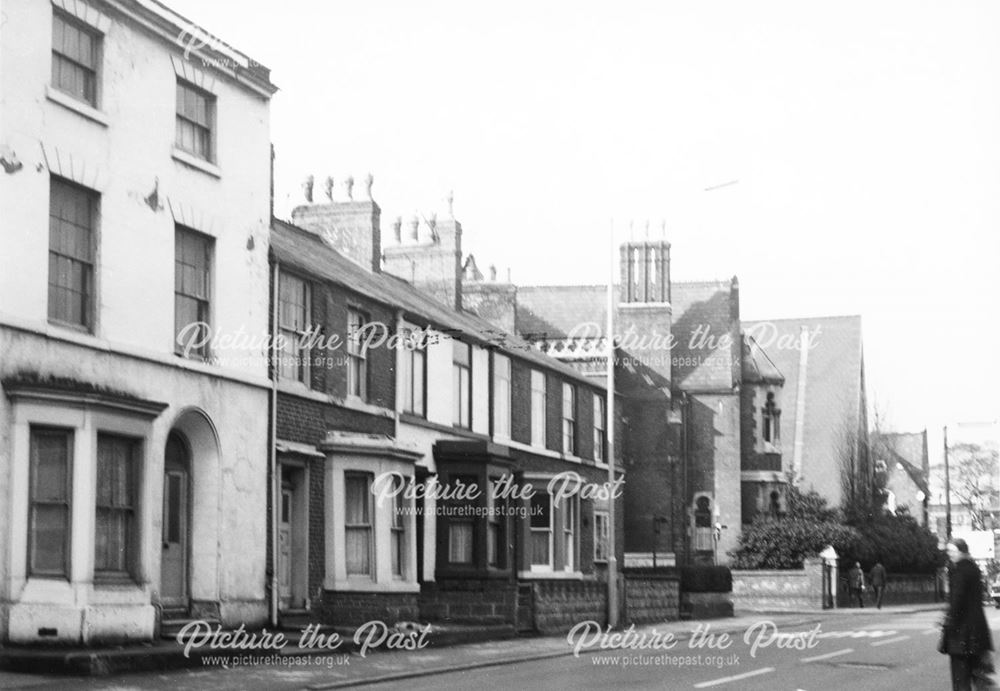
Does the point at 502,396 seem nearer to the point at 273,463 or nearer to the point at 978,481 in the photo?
the point at 273,463

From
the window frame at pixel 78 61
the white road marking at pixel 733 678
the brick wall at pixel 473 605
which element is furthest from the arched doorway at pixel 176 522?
the white road marking at pixel 733 678

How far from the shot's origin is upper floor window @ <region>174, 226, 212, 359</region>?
22.8 metres

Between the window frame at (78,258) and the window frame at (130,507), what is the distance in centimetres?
162

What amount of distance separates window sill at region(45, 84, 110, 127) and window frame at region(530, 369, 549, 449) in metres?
19.3

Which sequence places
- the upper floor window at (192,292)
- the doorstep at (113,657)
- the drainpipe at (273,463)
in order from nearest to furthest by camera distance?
the doorstep at (113,657) → the upper floor window at (192,292) → the drainpipe at (273,463)

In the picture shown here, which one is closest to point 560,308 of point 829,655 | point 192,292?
point 192,292

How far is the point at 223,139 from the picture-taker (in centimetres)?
2398

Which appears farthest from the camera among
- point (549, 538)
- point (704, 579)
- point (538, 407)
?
point (704, 579)

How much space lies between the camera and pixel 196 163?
2305 cm

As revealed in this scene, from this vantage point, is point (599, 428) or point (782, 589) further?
point (782, 589)

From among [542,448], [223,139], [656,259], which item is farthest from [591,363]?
[223,139]

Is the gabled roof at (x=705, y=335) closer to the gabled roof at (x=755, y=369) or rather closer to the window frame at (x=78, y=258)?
the gabled roof at (x=755, y=369)

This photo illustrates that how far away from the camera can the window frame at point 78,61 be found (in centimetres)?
2009

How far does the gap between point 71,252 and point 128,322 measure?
1.43 metres
